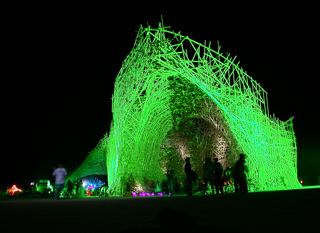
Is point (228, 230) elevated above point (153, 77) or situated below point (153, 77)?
below

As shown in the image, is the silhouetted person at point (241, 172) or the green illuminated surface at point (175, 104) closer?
the silhouetted person at point (241, 172)

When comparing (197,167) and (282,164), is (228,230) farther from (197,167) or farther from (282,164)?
(197,167)

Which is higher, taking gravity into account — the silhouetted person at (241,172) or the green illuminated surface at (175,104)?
the green illuminated surface at (175,104)

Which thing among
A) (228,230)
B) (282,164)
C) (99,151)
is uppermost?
(99,151)

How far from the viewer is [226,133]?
27391 mm

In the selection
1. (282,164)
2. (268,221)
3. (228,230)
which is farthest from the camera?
(282,164)

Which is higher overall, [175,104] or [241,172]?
[175,104]

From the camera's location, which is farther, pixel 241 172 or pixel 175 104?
pixel 175 104

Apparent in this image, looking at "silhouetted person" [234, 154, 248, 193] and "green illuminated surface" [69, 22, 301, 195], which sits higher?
"green illuminated surface" [69, 22, 301, 195]

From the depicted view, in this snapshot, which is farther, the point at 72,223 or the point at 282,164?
the point at 282,164

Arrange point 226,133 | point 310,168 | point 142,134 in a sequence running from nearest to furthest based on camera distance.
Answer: point 142,134 < point 226,133 < point 310,168

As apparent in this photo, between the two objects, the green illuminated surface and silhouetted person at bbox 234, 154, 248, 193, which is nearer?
silhouetted person at bbox 234, 154, 248, 193

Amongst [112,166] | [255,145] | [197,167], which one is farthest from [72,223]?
[197,167]

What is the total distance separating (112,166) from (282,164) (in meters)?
9.36
